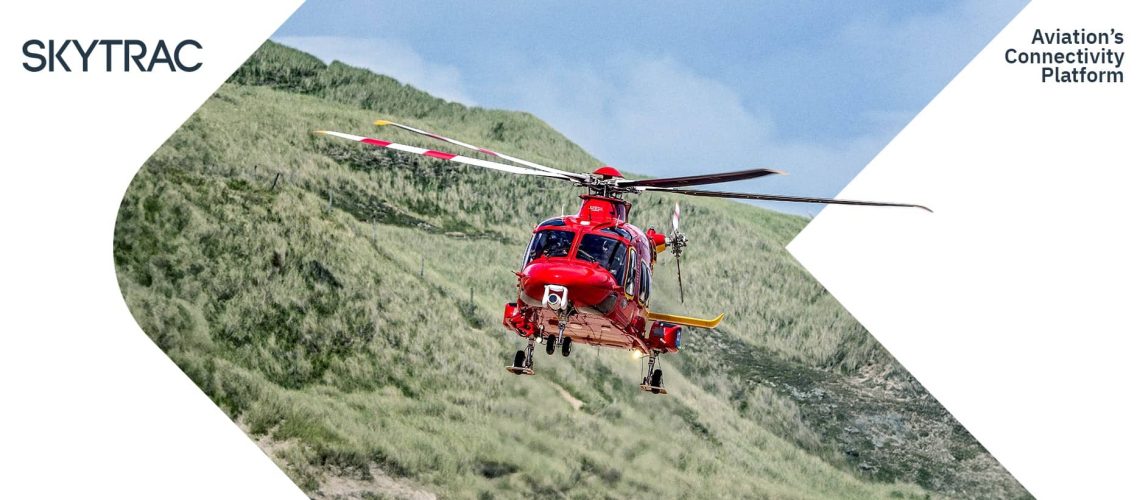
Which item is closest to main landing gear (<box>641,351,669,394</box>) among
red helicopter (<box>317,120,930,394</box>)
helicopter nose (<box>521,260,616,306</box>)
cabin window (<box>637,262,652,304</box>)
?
red helicopter (<box>317,120,930,394</box>)

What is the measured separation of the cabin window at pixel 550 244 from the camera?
26.8 metres

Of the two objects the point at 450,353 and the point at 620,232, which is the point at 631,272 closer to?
the point at 620,232

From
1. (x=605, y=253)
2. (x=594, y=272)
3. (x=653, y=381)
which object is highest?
(x=605, y=253)

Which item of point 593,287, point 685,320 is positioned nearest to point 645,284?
point 685,320

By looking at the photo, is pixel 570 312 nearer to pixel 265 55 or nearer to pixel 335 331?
pixel 335 331

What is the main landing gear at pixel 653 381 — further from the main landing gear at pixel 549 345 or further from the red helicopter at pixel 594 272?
the main landing gear at pixel 549 345

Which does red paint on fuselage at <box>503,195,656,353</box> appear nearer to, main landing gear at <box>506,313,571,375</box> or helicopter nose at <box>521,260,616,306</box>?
helicopter nose at <box>521,260,616,306</box>

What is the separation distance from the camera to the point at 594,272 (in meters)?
26.3

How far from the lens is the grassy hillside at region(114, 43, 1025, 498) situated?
45125mm

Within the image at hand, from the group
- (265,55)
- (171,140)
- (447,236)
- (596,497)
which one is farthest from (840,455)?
(265,55)

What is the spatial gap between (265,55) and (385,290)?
50367 millimetres

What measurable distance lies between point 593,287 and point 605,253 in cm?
120

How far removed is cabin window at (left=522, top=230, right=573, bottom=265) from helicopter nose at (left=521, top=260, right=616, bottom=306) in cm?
43

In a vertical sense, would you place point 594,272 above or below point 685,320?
above
